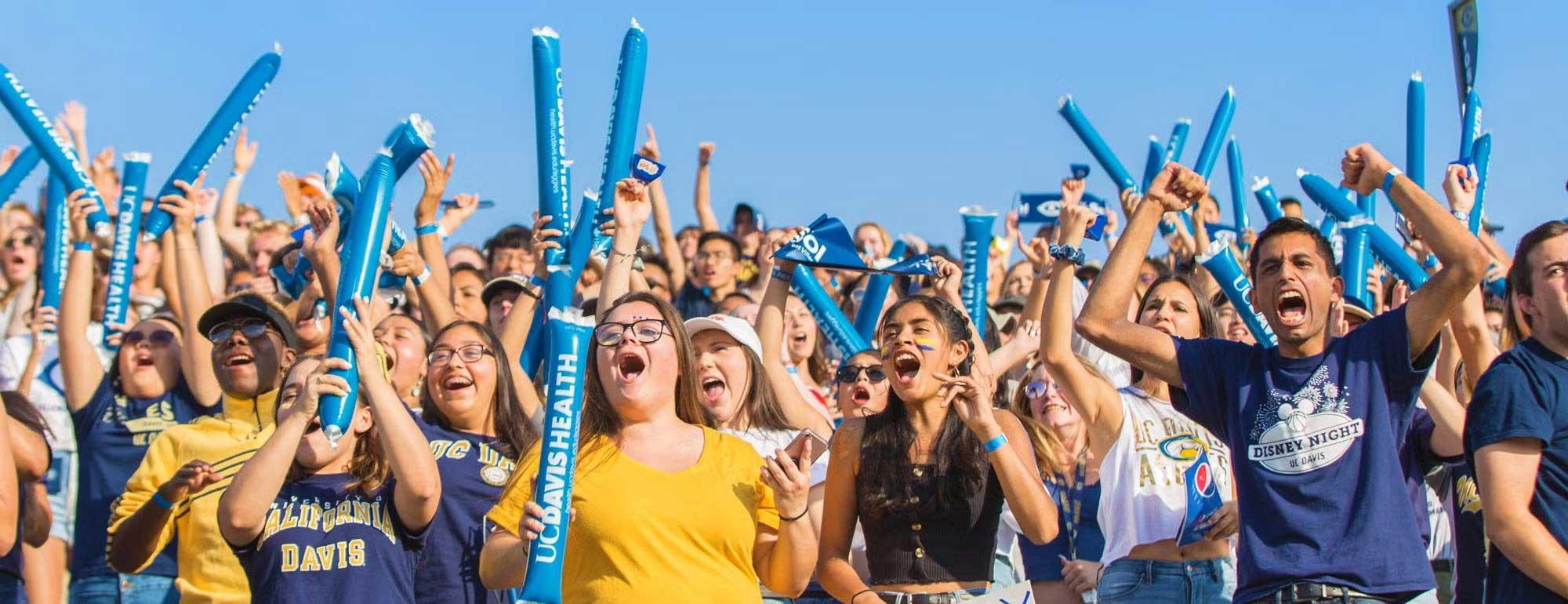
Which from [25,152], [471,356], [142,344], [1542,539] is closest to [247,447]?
[471,356]

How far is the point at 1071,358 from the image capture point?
5.76 m

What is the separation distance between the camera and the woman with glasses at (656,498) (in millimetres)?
4602

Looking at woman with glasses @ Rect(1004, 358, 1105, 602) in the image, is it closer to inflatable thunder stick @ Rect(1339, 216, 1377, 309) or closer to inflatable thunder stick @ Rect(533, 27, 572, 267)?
inflatable thunder stick @ Rect(1339, 216, 1377, 309)

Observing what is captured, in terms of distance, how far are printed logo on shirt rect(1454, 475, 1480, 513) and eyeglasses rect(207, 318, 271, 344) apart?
4.68m

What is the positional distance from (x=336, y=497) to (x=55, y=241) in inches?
180

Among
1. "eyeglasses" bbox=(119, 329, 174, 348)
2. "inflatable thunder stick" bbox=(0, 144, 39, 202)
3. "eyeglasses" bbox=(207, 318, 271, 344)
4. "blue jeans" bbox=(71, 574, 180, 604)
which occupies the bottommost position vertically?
"blue jeans" bbox=(71, 574, 180, 604)

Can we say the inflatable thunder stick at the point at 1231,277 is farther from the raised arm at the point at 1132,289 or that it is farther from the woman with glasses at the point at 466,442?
the woman with glasses at the point at 466,442

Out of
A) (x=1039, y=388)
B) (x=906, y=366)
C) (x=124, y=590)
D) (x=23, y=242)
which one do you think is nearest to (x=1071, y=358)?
(x=906, y=366)

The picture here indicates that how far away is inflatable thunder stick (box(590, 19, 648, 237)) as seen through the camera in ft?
19.9

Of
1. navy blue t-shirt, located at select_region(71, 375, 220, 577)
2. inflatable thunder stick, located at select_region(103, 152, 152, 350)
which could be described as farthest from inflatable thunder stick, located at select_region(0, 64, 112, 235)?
navy blue t-shirt, located at select_region(71, 375, 220, 577)

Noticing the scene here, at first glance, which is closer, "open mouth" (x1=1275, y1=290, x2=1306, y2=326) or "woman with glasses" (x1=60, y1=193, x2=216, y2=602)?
"open mouth" (x1=1275, y1=290, x2=1306, y2=326)

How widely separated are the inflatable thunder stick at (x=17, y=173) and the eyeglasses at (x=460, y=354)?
15.0ft

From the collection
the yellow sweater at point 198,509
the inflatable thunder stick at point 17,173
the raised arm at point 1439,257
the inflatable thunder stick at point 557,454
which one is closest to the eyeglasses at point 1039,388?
the raised arm at point 1439,257

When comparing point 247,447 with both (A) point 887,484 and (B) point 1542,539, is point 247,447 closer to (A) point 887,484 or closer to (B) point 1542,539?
(A) point 887,484
